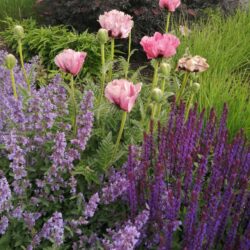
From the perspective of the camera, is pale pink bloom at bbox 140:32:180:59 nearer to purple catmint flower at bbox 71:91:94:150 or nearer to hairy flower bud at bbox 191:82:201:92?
hairy flower bud at bbox 191:82:201:92

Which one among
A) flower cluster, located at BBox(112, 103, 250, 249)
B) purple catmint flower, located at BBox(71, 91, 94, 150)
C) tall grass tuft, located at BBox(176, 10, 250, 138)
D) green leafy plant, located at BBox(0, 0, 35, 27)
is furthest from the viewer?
green leafy plant, located at BBox(0, 0, 35, 27)

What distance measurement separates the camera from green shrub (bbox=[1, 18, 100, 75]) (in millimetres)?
3871

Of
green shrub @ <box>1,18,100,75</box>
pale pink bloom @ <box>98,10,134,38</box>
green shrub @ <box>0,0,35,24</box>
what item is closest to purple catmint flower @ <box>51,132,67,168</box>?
pale pink bloom @ <box>98,10,134,38</box>

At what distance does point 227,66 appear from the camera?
346cm

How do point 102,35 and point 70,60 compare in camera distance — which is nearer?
point 70,60

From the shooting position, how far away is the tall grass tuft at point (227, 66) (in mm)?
2711

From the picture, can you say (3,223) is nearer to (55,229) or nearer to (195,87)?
(55,229)

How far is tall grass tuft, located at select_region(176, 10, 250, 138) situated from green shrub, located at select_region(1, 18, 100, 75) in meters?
0.76

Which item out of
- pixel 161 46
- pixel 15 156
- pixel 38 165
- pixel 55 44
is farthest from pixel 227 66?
pixel 15 156

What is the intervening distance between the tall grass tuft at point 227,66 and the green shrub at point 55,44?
76 centimetres

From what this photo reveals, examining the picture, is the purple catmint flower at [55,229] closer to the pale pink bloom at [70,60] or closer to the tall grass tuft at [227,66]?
the pale pink bloom at [70,60]

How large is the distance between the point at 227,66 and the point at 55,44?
1508 mm

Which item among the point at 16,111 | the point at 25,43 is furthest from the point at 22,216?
the point at 25,43

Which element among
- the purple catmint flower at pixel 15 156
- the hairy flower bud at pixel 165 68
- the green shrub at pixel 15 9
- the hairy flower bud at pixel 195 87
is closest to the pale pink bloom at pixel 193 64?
the hairy flower bud at pixel 195 87
